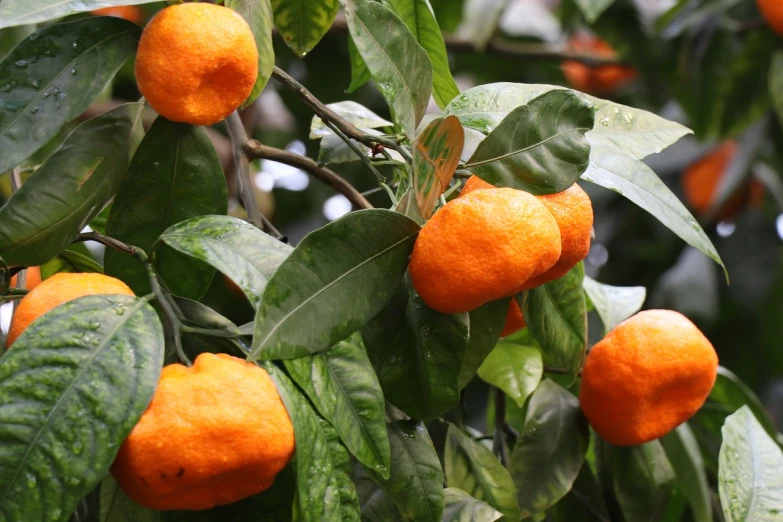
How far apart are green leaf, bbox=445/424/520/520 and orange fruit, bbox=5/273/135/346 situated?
0.35 metres

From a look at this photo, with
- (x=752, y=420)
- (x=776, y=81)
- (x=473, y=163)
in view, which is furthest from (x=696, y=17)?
(x=473, y=163)

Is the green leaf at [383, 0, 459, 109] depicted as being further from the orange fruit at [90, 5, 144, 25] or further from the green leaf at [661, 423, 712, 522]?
the orange fruit at [90, 5, 144, 25]

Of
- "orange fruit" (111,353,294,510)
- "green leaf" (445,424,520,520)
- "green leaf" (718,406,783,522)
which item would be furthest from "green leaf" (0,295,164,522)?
"green leaf" (718,406,783,522)

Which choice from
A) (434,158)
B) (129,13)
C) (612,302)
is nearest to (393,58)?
(434,158)

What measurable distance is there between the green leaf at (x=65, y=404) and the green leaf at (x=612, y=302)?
21.7 inches

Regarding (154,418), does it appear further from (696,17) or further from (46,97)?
(696,17)

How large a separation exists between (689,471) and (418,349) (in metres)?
0.44

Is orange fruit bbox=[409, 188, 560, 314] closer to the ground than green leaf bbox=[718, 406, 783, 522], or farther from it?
farther from it

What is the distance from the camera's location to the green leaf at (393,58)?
594 millimetres

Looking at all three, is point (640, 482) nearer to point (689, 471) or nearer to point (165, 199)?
point (689, 471)

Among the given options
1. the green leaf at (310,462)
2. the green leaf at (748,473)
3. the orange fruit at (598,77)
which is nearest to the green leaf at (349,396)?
the green leaf at (310,462)

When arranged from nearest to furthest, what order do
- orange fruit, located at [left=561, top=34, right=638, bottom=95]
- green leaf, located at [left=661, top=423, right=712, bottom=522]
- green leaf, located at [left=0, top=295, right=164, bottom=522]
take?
green leaf, located at [left=0, top=295, right=164, bottom=522]
green leaf, located at [left=661, top=423, right=712, bottom=522]
orange fruit, located at [left=561, top=34, right=638, bottom=95]

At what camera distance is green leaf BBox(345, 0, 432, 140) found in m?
0.59

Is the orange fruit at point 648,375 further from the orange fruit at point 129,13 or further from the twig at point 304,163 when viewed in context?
the orange fruit at point 129,13
